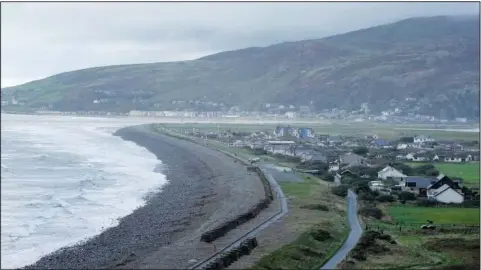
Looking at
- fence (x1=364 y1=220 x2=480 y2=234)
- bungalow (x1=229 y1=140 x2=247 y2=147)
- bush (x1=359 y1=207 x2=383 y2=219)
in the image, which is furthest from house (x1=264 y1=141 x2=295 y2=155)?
fence (x1=364 y1=220 x2=480 y2=234)

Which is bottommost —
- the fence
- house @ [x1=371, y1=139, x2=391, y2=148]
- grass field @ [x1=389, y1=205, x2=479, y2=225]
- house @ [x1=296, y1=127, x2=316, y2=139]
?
grass field @ [x1=389, y1=205, x2=479, y2=225]

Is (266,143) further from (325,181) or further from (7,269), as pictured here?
(7,269)

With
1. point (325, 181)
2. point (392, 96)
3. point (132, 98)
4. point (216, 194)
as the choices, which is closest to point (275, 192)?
point (216, 194)

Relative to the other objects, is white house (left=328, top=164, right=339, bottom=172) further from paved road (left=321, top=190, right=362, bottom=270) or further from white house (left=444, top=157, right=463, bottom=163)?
paved road (left=321, top=190, right=362, bottom=270)

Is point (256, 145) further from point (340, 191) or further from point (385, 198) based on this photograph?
point (385, 198)

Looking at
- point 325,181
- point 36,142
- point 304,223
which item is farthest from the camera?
point 36,142

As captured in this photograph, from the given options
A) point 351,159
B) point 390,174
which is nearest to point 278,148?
point 351,159
